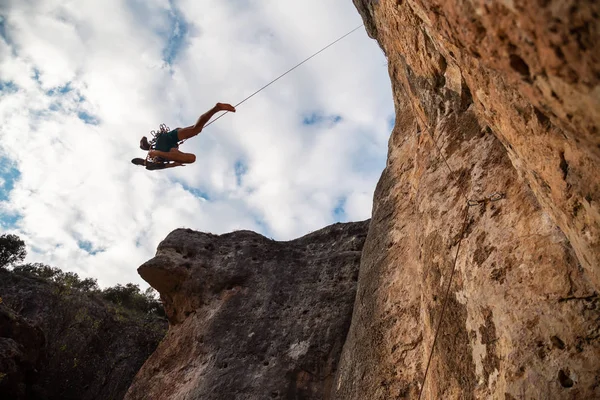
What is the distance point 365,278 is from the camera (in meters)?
7.36

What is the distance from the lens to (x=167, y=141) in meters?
9.84

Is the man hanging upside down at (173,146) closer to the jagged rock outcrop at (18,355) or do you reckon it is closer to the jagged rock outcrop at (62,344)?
the jagged rock outcrop at (18,355)

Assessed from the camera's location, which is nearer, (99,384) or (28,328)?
(28,328)

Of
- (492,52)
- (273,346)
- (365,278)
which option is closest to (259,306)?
(273,346)

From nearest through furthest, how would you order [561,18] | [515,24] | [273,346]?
[561,18], [515,24], [273,346]

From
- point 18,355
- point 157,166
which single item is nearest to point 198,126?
point 157,166

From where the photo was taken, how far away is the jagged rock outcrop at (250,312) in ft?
25.8

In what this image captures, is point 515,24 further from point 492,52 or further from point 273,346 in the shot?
point 273,346

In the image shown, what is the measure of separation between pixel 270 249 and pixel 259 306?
6.72 ft

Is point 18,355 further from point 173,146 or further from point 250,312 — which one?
point 173,146

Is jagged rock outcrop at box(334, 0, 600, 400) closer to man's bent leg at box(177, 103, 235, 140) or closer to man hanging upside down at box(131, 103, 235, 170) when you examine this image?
man's bent leg at box(177, 103, 235, 140)

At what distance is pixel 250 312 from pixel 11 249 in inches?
849

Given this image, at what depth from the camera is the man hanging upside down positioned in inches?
371

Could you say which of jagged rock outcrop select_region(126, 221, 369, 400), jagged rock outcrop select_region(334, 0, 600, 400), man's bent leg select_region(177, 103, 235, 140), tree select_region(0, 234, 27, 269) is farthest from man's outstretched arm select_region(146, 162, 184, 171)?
tree select_region(0, 234, 27, 269)
